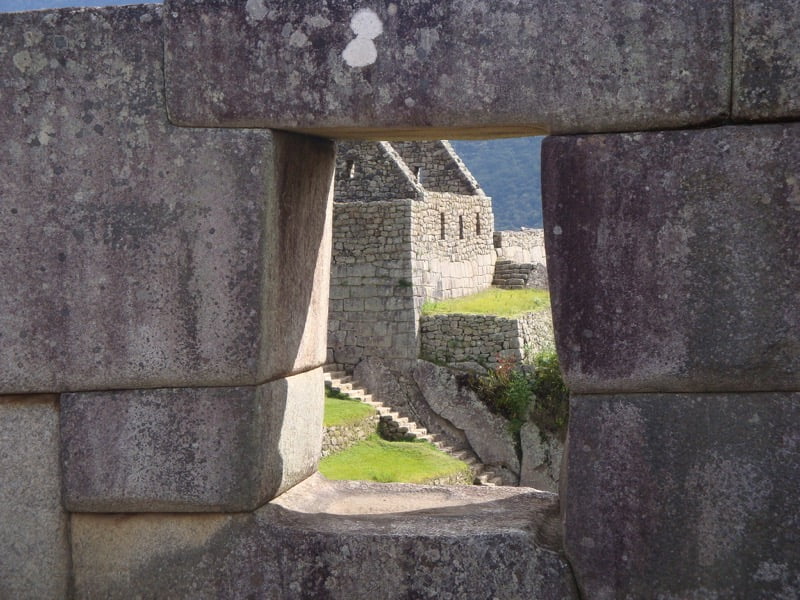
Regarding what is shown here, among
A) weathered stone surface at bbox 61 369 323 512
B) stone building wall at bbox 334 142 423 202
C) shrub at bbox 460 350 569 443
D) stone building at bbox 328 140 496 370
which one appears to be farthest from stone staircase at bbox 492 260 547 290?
weathered stone surface at bbox 61 369 323 512

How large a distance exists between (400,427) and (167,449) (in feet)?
68.1

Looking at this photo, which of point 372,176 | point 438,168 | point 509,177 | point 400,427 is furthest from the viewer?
point 509,177

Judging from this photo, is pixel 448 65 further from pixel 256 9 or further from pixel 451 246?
pixel 451 246

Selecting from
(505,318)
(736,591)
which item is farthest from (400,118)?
(505,318)

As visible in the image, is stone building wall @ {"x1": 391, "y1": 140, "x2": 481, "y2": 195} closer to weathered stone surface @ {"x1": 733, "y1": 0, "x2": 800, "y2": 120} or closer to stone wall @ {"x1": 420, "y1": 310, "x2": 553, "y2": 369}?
stone wall @ {"x1": 420, "y1": 310, "x2": 553, "y2": 369}

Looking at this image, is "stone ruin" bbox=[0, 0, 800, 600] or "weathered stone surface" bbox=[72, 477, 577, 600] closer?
"stone ruin" bbox=[0, 0, 800, 600]

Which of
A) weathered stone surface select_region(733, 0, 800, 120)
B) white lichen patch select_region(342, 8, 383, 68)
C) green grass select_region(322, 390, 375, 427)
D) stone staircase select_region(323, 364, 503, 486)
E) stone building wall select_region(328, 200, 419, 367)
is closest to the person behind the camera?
weathered stone surface select_region(733, 0, 800, 120)

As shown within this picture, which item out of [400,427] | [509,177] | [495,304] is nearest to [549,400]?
[495,304]

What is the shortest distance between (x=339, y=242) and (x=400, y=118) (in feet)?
79.1

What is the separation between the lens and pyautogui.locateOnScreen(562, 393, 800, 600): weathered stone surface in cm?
336

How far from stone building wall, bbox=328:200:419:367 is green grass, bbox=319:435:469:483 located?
14.3ft

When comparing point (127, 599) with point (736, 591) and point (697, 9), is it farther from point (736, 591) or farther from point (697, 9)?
point (697, 9)

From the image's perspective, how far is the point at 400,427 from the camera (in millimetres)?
24312

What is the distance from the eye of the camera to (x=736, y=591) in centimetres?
340
